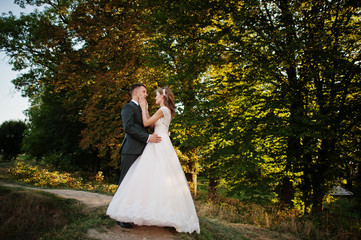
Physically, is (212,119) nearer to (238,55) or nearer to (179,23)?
(238,55)

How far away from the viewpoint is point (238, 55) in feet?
29.8

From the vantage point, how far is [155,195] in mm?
3756

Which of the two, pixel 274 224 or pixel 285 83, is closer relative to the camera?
pixel 274 224

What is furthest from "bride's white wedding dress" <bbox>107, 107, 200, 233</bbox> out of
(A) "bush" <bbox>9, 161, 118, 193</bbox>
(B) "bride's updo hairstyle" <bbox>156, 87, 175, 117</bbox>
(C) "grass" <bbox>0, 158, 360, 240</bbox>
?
(A) "bush" <bbox>9, 161, 118, 193</bbox>

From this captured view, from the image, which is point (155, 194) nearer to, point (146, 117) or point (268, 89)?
point (146, 117)

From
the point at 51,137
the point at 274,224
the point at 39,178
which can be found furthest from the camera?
the point at 51,137

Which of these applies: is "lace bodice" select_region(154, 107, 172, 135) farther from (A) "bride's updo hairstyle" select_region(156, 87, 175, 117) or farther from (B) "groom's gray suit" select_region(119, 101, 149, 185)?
(B) "groom's gray suit" select_region(119, 101, 149, 185)

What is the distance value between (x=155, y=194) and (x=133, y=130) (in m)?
1.17

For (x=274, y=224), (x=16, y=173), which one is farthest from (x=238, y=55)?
(x=16, y=173)

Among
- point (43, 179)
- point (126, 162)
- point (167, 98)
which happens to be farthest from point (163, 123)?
point (43, 179)

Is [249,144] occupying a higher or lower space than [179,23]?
lower

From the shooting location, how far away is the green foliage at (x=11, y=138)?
23.6 metres

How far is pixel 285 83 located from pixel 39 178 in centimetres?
1139

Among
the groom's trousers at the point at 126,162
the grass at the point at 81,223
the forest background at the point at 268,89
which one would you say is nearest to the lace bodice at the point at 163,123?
the groom's trousers at the point at 126,162
